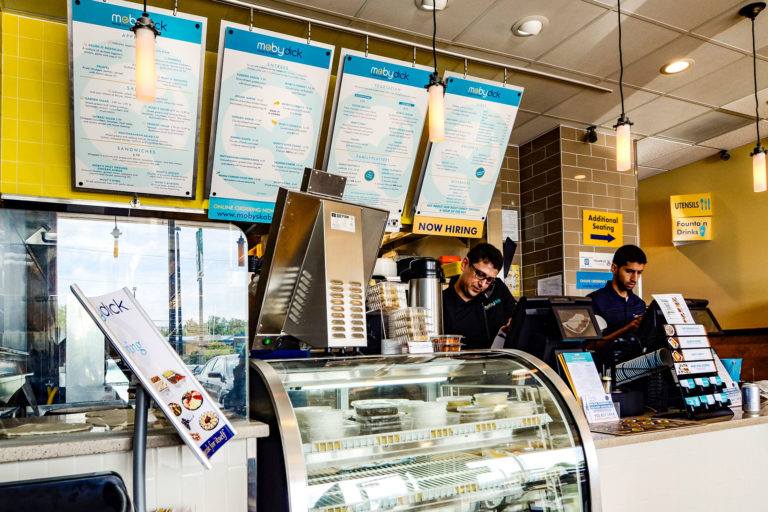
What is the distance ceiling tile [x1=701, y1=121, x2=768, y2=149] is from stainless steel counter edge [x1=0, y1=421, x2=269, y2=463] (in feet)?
19.3

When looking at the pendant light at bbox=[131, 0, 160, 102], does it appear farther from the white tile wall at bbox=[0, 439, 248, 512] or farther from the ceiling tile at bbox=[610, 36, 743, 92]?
the ceiling tile at bbox=[610, 36, 743, 92]

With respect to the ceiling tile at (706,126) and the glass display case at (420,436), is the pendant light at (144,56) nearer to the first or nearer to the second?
the glass display case at (420,436)

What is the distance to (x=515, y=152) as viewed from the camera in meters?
5.66

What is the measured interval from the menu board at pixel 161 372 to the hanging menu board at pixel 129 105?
1868 mm

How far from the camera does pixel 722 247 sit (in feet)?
20.9

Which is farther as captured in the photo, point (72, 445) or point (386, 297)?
point (386, 297)

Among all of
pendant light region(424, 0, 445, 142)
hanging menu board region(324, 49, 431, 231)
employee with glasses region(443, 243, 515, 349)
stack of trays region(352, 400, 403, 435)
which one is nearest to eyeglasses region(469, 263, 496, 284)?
employee with glasses region(443, 243, 515, 349)

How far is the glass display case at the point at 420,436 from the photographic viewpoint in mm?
1552

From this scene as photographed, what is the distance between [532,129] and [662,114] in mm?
1092

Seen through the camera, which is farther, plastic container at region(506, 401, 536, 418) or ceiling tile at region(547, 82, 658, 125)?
ceiling tile at region(547, 82, 658, 125)

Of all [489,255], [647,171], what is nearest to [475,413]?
[489,255]

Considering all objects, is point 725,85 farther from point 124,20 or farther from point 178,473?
point 178,473

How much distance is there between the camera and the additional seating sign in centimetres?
648

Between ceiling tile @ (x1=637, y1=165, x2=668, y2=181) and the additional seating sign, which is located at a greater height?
ceiling tile @ (x1=637, y1=165, x2=668, y2=181)
